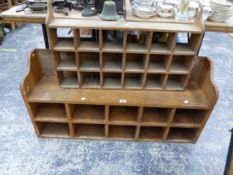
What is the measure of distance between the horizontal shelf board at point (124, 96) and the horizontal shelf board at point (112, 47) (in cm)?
40

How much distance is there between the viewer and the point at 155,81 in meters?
1.97

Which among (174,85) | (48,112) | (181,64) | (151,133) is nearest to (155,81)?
(174,85)

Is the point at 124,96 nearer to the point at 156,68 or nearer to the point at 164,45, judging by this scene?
the point at 156,68

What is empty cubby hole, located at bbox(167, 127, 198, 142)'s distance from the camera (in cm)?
202

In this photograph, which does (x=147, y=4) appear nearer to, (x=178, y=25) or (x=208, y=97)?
(x=178, y=25)

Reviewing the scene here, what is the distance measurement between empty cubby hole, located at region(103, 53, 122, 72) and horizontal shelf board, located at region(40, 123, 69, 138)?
769 mm

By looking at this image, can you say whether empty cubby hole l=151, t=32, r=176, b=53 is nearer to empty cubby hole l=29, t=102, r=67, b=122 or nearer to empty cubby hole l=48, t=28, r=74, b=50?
empty cubby hole l=48, t=28, r=74, b=50

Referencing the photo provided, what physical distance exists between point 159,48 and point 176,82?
447mm

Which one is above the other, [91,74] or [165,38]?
[165,38]

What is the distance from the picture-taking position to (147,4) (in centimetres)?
164

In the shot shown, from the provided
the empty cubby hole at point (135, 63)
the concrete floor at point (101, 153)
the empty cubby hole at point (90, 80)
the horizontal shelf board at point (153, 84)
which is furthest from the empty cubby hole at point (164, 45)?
the concrete floor at point (101, 153)

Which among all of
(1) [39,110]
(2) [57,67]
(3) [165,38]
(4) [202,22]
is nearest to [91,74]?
(2) [57,67]

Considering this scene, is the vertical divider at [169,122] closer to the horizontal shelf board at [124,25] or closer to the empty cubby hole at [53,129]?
the horizontal shelf board at [124,25]

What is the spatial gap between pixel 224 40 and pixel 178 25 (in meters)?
3.22
